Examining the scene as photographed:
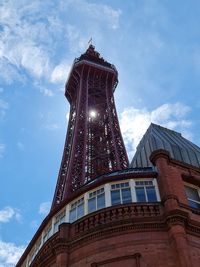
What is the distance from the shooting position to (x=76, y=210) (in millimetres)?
16000

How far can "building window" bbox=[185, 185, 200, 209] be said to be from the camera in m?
15.5

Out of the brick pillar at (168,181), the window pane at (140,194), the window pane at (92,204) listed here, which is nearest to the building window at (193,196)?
the brick pillar at (168,181)

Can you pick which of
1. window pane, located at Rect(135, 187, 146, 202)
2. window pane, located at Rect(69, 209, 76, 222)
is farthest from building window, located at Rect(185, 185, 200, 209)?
window pane, located at Rect(69, 209, 76, 222)

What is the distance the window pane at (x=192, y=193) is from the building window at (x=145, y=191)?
4.66 ft

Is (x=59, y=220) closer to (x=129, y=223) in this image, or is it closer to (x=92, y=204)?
(x=92, y=204)

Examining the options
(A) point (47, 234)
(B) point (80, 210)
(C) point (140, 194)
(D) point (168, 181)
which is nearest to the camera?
(D) point (168, 181)

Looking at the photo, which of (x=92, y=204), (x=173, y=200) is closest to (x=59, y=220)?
(x=92, y=204)

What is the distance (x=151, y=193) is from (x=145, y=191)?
237 millimetres

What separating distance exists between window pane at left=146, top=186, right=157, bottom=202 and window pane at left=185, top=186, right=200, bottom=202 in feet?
4.59

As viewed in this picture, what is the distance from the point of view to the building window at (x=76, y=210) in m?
15.6

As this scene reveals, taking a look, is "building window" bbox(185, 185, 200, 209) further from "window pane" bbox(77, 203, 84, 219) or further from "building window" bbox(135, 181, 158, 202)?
"window pane" bbox(77, 203, 84, 219)

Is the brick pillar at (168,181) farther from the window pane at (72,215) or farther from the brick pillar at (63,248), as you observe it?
the brick pillar at (63,248)

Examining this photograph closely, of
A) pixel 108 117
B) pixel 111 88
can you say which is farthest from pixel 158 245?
pixel 111 88

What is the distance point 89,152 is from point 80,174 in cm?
441
